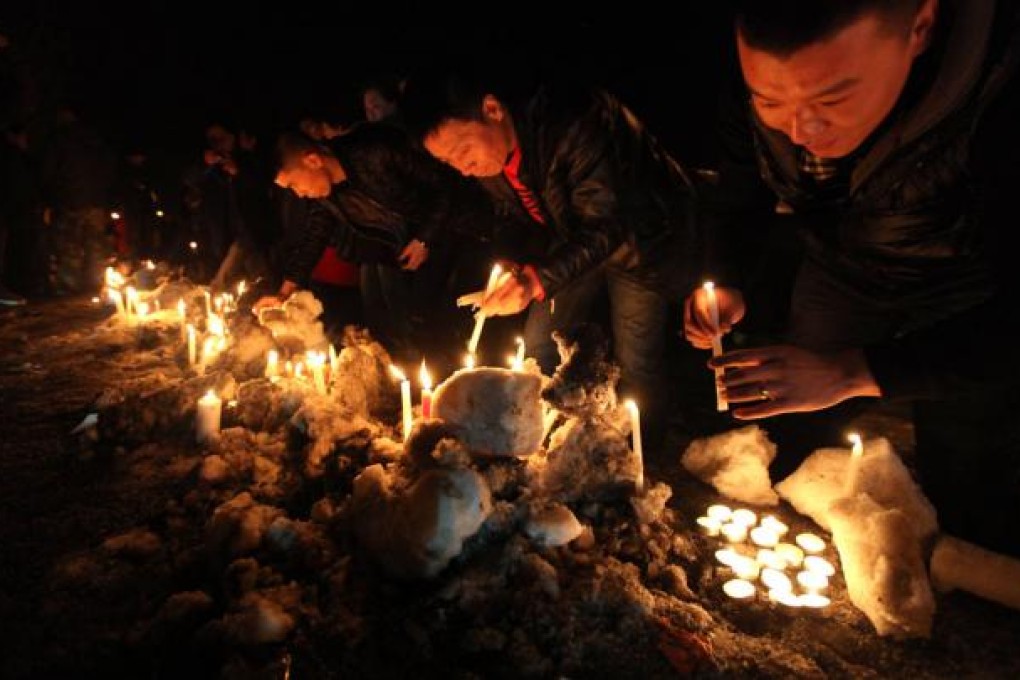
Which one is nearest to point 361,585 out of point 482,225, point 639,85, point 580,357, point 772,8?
point 580,357

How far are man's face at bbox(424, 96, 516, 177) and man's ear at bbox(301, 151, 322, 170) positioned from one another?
7.55 ft

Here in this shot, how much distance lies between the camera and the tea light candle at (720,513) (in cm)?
325

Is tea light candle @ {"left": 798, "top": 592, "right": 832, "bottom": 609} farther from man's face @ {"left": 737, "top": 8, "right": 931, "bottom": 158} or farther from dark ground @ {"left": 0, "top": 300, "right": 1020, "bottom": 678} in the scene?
man's face @ {"left": 737, "top": 8, "right": 931, "bottom": 158}

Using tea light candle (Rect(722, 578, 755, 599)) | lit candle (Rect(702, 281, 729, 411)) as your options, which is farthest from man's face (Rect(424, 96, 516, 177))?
tea light candle (Rect(722, 578, 755, 599))

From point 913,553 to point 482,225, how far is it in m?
4.14

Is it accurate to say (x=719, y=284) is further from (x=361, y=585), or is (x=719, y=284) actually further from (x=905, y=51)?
(x=361, y=585)

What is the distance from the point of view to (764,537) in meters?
3.09

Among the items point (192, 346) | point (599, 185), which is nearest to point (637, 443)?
point (599, 185)

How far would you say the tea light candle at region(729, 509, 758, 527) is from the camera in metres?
3.21

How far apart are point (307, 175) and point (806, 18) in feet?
14.8

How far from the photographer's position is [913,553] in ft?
8.60

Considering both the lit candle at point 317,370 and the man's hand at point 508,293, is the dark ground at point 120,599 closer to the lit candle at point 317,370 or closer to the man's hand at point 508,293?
the lit candle at point 317,370

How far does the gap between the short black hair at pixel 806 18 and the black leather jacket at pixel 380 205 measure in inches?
151

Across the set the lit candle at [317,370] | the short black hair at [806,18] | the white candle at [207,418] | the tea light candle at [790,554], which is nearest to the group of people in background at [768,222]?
the short black hair at [806,18]
